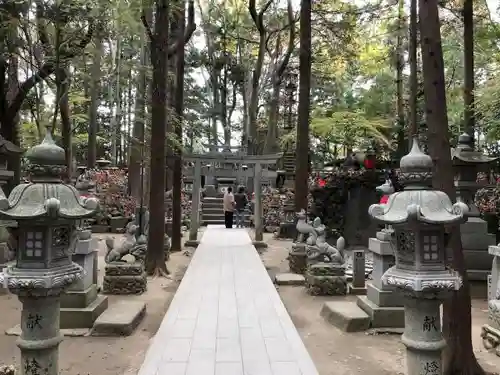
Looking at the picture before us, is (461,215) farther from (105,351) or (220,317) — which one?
(105,351)

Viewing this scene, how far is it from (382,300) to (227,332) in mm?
2437

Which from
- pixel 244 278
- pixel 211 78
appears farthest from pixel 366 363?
pixel 211 78

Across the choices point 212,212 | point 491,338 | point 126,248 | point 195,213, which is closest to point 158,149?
point 126,248

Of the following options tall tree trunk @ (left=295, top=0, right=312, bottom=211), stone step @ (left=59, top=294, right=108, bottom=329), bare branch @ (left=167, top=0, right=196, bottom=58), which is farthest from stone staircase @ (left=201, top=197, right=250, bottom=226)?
stone step @ (left=59, top=294, right=108, bottom=329)

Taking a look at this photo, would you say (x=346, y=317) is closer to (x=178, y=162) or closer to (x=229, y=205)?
(x=178, y=162)

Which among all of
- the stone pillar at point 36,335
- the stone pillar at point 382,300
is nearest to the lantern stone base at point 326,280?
the stone pillar at point 382,300

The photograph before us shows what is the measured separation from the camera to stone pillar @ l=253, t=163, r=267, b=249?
14606 millimetres

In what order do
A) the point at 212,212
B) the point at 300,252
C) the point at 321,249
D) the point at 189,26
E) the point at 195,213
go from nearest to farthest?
the point at 321,249, the point at 300,252, the point at 189,26, the point at 195,213, the point at 212,212

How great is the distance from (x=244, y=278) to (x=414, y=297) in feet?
18.3

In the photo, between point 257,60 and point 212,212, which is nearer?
point 257,60

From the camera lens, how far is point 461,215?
3736 mm

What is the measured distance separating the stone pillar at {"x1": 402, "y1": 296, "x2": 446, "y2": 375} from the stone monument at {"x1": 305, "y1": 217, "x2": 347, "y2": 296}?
16.5 ft

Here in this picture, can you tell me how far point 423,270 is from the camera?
150 inches

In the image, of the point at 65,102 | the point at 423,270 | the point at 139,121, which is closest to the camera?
the point at 423,270
